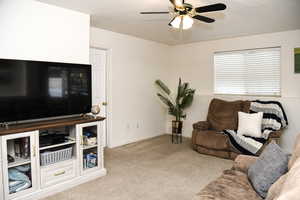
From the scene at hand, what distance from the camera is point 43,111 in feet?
8.93

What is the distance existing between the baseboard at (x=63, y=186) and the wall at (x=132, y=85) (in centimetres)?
144

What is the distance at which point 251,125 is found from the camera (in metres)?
3.89

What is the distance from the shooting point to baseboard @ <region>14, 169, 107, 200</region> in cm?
248

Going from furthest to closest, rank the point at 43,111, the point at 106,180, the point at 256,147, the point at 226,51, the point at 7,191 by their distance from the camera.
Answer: the point at 226,51 < the point at 256,147 < the point at 106,180 < the point at 43,111 < the point at 7,191

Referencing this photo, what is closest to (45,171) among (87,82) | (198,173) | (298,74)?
(87,82)

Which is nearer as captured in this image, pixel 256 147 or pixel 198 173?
pixel 198 173

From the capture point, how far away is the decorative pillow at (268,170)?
1.72 meters

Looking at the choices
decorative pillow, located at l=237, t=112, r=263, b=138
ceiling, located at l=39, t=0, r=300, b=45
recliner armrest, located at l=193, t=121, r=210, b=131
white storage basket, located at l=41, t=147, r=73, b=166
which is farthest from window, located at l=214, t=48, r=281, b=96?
white storage basket, located at l=41, t=147, r=73, b=166

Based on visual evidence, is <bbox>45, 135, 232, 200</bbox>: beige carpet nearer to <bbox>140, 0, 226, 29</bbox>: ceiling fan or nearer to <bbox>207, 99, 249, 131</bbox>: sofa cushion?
<bbox>207, 99, 249, 131</bbox>: sofa cushion

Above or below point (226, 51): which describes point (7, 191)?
below

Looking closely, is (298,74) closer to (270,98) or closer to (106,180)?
(270,98)

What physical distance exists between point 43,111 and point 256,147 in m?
3.25

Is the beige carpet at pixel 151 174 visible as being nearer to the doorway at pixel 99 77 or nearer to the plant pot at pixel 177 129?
the plant pot at pixel 177 129

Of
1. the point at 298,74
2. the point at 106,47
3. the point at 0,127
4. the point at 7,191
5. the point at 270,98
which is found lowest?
the point at 7,191
